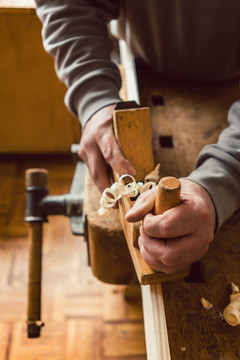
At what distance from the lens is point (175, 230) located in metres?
0.48

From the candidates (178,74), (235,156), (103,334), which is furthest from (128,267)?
(103,334)

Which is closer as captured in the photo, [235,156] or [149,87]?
[235,156]

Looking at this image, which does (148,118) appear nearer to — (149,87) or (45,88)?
(149,87)

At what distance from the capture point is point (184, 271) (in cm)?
55

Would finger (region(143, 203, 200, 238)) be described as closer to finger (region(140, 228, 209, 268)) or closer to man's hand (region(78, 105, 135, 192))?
finger (region(140, 228, 209, 268))

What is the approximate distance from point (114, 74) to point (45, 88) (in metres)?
0.86

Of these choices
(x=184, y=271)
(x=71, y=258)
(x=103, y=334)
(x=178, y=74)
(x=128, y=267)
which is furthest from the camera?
(x=71, y=258)

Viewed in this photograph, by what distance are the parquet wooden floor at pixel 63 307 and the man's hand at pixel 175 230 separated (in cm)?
82

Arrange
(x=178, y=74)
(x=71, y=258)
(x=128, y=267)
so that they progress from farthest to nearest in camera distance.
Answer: (x=71, y=258), (x=178, y=74), (x=128, y=267)

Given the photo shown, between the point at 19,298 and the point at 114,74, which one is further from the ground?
the point at 114,74

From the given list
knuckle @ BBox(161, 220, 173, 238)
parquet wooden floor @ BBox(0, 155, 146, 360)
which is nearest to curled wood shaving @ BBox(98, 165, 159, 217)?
knuckle @ BBox(161, 220, 173, 238)

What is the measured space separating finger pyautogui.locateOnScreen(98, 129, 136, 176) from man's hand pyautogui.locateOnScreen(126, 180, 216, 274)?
8cm

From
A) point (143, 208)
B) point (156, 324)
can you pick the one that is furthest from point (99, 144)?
point (156, 324)

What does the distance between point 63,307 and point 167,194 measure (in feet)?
3.27
